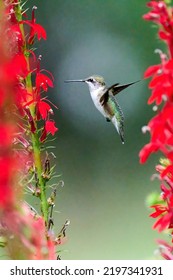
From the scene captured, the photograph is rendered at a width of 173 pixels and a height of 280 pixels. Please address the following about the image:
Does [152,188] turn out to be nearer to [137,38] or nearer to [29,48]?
[137,38]

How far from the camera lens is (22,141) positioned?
2.02 feet

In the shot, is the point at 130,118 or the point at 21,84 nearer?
the point at 21,84

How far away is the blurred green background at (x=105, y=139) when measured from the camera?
251 centimetres

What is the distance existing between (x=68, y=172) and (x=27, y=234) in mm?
2976

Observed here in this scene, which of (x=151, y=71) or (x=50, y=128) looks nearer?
(x=151, y=71)

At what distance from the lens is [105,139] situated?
3.96 meters

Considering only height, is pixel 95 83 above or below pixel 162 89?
above

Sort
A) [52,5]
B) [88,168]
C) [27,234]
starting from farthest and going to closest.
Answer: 1. [88,168]
2. [52,5]
3. [27,234]

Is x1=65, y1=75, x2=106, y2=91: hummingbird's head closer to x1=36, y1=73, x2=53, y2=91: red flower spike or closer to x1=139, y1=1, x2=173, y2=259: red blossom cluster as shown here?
x1=36, y1=73, x2=53, y2=91: red flower spike

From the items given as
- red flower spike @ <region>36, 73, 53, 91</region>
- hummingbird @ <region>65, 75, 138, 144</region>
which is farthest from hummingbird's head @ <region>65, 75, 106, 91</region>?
red flower spike @ <region>36, 73, 53, 91</region>

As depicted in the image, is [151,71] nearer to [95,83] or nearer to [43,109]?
[43,109]

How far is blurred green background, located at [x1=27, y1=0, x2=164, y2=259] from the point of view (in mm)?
2508

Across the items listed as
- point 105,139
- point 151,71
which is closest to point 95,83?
point 151,71

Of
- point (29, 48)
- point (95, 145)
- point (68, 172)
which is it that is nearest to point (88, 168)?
point (95, 145)
